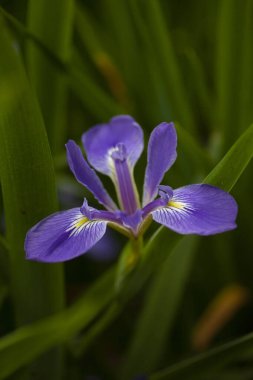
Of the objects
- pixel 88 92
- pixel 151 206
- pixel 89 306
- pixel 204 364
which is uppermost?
pixel 88 92

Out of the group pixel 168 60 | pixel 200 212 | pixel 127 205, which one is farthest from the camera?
pixel 168 60

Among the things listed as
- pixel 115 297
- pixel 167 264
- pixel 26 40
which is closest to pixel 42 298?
pixel 115 297

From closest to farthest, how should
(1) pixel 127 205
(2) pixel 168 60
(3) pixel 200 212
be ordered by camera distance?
(3) pixel 200 212
(1) pixel 127 205
(2) pixel 168 60

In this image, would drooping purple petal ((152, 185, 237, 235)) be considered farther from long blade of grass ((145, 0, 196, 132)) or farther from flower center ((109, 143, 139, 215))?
long blade of grass ((145, 0, 196, 132))

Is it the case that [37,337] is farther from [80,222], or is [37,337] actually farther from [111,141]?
[111,141]

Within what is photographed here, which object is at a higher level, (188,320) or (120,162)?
(120,162)

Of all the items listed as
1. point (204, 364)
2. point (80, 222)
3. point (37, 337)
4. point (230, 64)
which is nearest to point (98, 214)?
point (80, 222)

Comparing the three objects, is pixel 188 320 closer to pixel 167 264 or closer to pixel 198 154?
pixel 167 264
